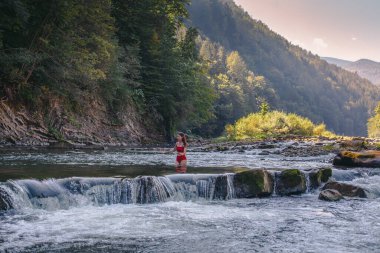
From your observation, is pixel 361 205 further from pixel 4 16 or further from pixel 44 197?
pixel 4 16

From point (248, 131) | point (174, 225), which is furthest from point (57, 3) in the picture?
point (248, 131)

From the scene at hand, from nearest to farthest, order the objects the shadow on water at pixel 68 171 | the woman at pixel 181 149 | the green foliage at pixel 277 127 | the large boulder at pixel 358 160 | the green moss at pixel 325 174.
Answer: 1. the shadow on water at pixel 68 171
2. the green moss at pixel 325 174
3. the woman at pixel 181 149
4. the large boulder at pixel 358 160
5. the green foliage at pixel 277 127

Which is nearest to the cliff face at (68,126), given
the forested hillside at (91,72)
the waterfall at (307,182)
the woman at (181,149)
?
the forested hillside at (91,72)

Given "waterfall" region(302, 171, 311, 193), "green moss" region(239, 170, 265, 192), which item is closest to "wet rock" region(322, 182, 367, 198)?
"waterfall" region(302, 171, 311, 193)

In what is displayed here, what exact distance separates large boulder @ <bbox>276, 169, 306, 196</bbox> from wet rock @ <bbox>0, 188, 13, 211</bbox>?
7530 mm

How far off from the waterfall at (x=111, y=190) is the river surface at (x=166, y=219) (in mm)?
25

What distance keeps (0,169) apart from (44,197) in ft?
11.0

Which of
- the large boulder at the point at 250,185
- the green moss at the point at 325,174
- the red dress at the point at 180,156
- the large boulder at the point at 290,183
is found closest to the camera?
the large boulder at the point at 250,185

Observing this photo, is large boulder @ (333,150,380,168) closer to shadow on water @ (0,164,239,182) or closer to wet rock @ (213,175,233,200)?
wet rock @ (213,175,233,200)

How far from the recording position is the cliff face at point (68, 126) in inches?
Result: 872

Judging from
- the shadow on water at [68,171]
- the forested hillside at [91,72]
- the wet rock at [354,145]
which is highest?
the forested hillside at [91,72]

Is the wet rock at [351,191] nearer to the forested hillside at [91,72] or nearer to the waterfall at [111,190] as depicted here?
the waterfall at [111,190]

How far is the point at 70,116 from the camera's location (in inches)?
1060

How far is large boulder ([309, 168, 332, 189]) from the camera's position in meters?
13.5
